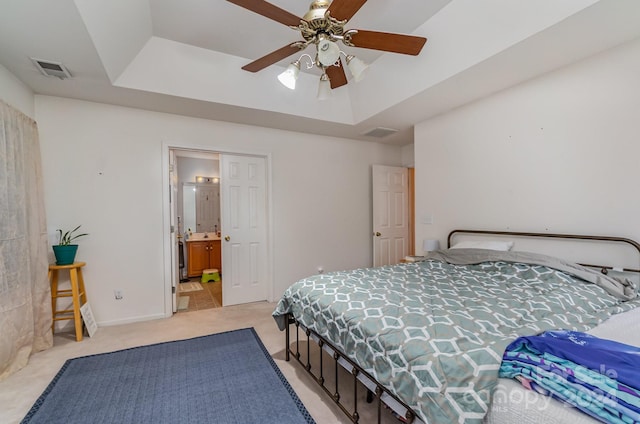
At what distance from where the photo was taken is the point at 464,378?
108 centimetres

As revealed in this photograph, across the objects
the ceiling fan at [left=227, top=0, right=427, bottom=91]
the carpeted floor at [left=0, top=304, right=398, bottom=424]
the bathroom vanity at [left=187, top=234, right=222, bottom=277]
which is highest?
the ceiling fan at [left=227, top=0, right=427, bottom=91]

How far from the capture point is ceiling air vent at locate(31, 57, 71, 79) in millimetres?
2400

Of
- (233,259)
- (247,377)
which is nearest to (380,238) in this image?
(233,259)

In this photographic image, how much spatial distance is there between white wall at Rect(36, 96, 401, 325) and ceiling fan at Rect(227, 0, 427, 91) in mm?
1982

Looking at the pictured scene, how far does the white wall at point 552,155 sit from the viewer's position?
7.30ft

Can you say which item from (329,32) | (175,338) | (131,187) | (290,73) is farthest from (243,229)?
(329,32)

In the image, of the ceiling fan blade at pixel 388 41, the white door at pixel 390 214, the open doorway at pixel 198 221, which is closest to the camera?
the ceiling fan blade at pixel 388 41

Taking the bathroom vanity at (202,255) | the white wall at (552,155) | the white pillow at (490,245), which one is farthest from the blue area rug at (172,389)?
the bathroom vanity at (202,255)

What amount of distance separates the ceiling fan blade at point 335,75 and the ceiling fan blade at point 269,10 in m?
0.55

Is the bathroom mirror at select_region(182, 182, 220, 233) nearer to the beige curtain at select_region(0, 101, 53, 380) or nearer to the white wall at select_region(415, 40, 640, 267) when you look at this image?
the beige curtain at select_region(0, 101, 53, 380)

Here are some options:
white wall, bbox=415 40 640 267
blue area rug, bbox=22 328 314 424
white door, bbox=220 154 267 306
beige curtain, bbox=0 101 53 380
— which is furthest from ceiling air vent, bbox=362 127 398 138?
beige curtain, bbox=0 101 53 380

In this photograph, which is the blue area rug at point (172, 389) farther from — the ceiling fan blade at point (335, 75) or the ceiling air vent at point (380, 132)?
the ceiling air vent at point (380, 132)

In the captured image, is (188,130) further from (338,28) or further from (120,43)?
(338,28)

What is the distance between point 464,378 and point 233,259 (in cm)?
341
